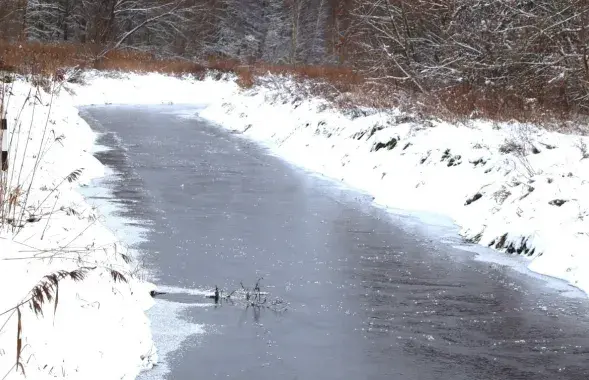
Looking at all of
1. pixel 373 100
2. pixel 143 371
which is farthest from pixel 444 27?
pixel 143 371

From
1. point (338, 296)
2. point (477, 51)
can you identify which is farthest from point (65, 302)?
point (477, 51)

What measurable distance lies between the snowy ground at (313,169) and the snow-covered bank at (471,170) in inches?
1.1

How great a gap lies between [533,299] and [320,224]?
432 cm

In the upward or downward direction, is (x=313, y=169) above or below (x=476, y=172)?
below

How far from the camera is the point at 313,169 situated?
18.3 metres

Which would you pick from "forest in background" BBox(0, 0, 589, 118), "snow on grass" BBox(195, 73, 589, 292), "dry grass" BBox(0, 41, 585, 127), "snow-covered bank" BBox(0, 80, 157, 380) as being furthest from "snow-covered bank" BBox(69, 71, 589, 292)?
"snow-covered bank" BBox(0, 80, 157, 380)

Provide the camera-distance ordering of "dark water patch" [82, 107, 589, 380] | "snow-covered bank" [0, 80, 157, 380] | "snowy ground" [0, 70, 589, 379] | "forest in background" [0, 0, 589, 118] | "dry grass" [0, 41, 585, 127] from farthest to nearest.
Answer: "forest in background" [0, 0, 589, 118]
"dry grass" [0, 41, 585, 127]
"dark water patch" [82, 107, 589, 380]
"snowy ground" [0, 70, 589, 379]
"snow-covered bank" [0, 80, 157, 380]

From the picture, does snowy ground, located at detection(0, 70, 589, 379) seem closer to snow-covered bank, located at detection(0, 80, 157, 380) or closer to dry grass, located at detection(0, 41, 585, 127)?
snow-covered bank, located at detection(0, 80, 157, 380)

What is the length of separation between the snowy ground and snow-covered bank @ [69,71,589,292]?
3 cm

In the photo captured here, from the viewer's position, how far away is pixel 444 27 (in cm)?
2061

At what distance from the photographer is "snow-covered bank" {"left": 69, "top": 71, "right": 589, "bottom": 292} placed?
1014cm

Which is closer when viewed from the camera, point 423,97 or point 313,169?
point 313,169

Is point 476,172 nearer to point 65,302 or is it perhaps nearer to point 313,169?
point 313,169

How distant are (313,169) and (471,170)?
5.57m
